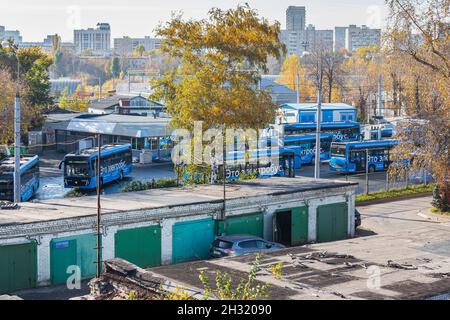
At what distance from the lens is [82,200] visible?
22.1 metres

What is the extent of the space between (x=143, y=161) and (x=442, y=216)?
23767 millimetres

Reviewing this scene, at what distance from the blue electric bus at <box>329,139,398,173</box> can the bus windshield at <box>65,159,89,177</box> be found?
16.3 m

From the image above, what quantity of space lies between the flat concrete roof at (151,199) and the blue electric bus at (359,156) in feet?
55.2

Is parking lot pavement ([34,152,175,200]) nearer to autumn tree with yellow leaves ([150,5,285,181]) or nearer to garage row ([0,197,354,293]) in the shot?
autumn tree with yellow leaves ([150,5,285,181])

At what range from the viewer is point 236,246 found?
20.1 meters

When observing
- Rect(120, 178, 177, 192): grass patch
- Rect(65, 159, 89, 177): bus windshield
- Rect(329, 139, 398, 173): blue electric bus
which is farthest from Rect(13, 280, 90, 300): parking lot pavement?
Rect(329, 139, 398, 173): blue electric bus

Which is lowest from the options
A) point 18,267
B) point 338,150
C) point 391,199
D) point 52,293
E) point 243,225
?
point 52,293

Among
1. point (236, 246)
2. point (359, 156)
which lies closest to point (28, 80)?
point (359, 156)

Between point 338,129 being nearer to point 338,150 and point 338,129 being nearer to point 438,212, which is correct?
point 338,150

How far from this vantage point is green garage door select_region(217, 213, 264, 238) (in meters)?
22.2

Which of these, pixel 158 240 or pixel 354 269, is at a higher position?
pixel 354 269

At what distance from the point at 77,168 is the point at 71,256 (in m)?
17.8

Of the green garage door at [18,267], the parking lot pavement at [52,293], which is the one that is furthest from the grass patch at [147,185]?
the green garage door at [18,267]

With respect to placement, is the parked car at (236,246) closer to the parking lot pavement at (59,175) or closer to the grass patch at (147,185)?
the grass patch at (147,185)
